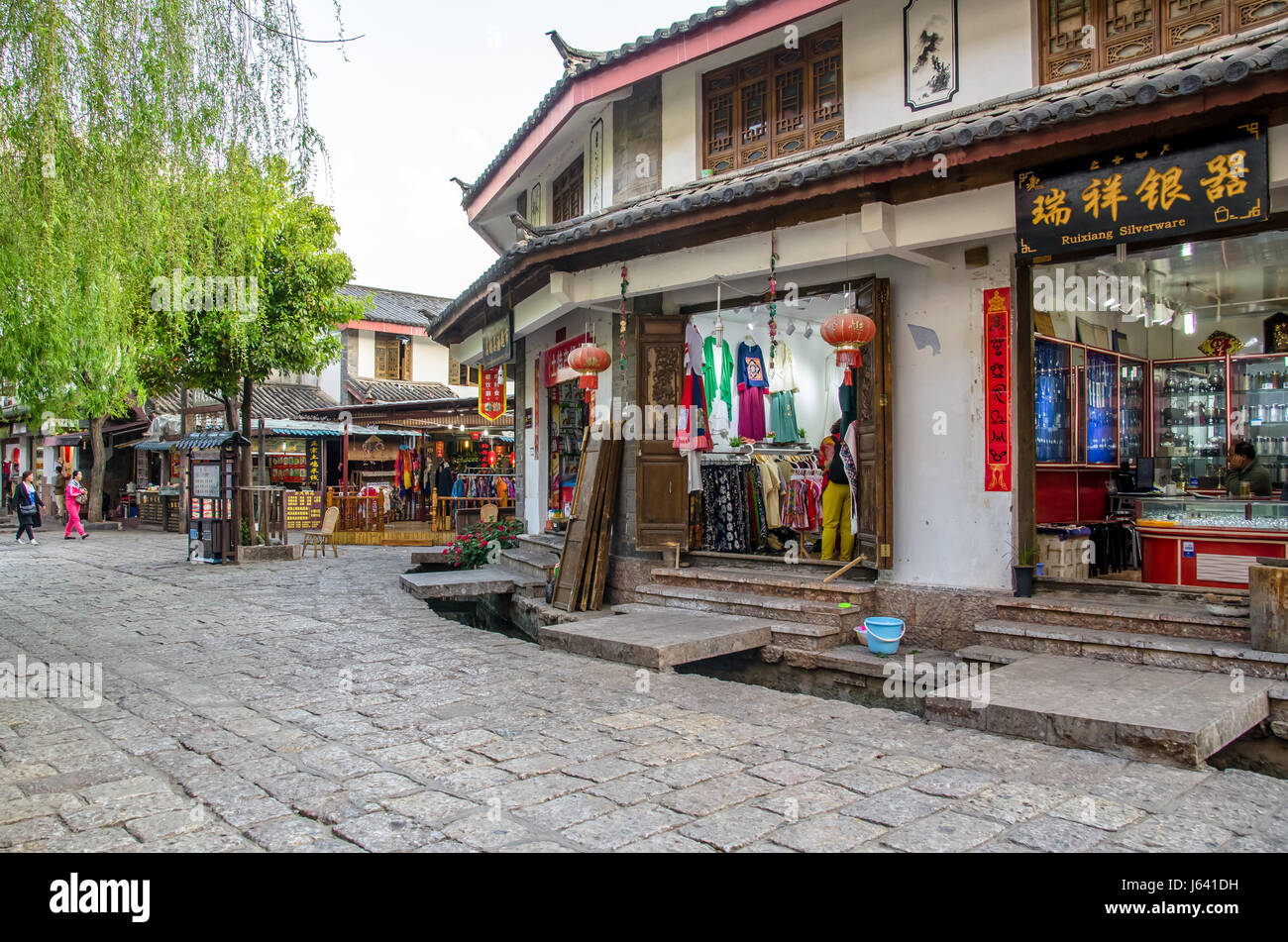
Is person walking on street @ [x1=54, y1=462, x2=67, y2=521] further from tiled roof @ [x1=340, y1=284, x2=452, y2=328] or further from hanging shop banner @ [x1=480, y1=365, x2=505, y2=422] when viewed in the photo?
hanging shop banner @ [x1=480, y1=365, x2=505, y2=422]

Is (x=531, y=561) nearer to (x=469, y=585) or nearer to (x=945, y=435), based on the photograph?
(x=469, y=585)

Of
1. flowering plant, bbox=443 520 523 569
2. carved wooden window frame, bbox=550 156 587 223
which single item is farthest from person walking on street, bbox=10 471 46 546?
carved wooden window frame, bbox=550 156 587 223

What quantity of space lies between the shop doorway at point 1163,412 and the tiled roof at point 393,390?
22.0 meters

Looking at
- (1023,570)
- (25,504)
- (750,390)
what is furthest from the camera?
(25,504)

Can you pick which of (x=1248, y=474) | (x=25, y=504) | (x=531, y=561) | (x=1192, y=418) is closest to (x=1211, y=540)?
(x=1248, y=474)

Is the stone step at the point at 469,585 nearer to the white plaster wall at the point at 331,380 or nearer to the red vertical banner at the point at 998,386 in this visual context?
the red vertical banner at the point at 998,386

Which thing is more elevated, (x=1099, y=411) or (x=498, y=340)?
(x=498, y=340)

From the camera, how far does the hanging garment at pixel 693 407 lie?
32.1 ft

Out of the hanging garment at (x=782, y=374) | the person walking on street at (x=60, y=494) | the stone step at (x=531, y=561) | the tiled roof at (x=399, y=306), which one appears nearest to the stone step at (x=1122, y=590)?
the hanging garment at (x=782, y=374)

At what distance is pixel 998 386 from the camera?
7574 mm

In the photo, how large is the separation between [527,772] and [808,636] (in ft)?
12.6

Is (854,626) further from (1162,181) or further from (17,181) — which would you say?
(17,181)

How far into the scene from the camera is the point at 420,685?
648 centimetres

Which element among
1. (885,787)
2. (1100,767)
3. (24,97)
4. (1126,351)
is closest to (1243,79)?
(1100,767)
